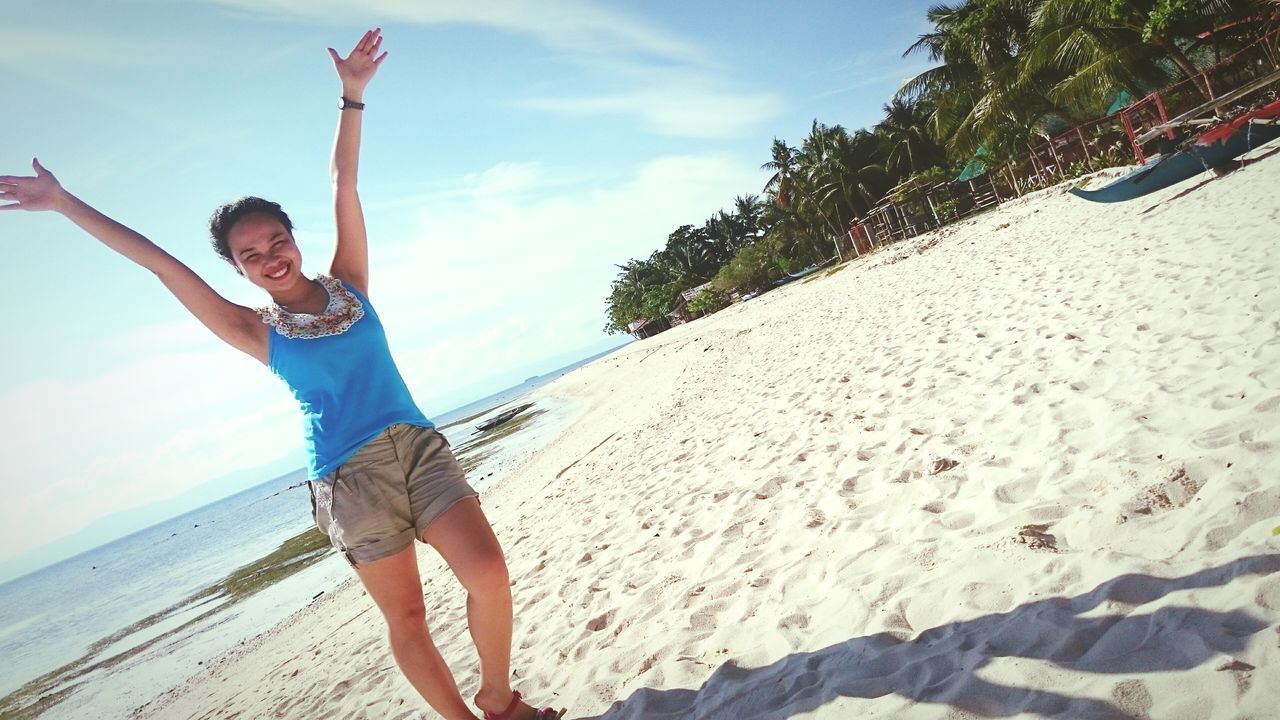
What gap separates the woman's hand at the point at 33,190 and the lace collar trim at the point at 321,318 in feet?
2.11

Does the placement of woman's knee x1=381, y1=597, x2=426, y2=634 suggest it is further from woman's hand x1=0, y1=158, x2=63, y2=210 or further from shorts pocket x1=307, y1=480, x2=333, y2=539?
woman's hand x1=0, y1=158, x2=63, y2=210

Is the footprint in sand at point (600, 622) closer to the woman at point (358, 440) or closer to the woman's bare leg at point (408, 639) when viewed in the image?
the woman at point (358, 440)

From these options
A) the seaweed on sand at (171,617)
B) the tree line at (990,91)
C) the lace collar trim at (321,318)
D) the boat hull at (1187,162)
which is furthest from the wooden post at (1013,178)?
the lace collar trim at (321,318)

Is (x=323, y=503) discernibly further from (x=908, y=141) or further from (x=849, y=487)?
(x=908, y=141)

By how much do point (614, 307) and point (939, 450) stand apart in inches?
2309

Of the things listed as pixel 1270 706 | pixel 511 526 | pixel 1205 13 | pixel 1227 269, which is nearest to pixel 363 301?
pixel 1270 706

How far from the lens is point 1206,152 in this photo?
8.34m

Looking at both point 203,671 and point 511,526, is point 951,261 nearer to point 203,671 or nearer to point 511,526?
point 511,526

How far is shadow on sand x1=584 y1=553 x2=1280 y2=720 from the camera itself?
57.1 inches

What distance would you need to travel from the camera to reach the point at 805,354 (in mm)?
8336

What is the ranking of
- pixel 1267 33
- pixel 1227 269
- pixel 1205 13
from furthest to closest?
pixel 1205 13 < pixel 1267 33 < pixel 1227 269

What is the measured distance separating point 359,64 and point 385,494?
180 cm

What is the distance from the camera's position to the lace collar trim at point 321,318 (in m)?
1.88

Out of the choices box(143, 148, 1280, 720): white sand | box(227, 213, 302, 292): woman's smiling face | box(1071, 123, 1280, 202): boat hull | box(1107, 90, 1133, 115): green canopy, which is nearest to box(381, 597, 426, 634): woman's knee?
box(143, 148, 1280, 720): white sand
